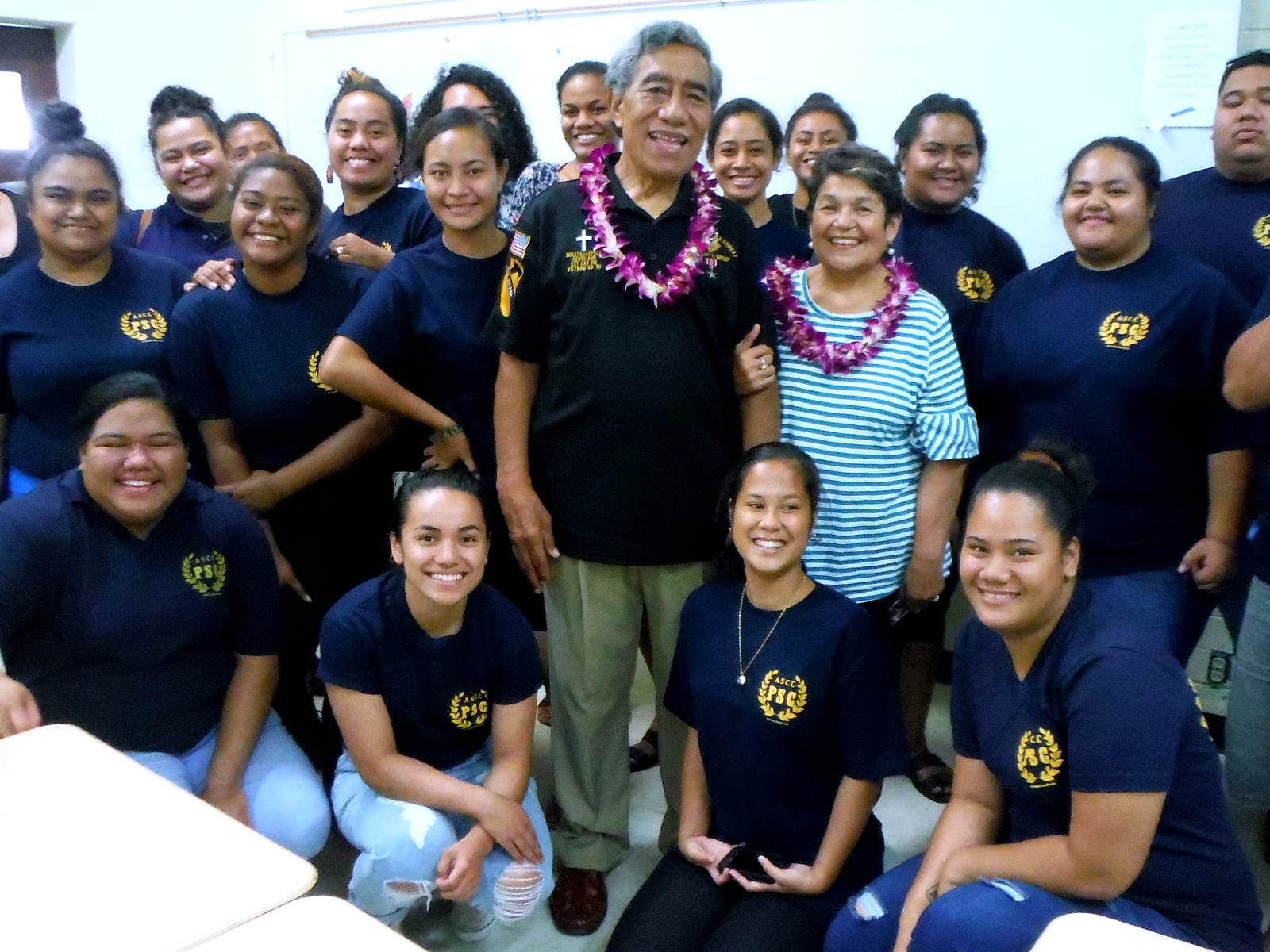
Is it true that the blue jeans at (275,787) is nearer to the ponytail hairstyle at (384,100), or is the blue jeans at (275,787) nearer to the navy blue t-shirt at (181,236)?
the navy blue t-shirt at (181,236)

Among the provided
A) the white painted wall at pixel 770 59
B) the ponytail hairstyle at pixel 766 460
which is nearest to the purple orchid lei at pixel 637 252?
the ponytail hairstyle at pixel 766 460

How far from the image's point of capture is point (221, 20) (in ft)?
16.7

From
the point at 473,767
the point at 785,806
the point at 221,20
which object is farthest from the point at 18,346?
the point at 221,20

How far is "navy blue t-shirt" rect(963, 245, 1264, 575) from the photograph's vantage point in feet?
6.67

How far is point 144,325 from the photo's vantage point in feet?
7.39

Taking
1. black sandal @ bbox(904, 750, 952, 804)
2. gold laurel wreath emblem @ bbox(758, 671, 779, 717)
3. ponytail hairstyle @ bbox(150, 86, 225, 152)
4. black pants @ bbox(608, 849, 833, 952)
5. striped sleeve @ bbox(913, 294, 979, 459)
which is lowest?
black sandal @ bbox(904, 750, 952, 804)

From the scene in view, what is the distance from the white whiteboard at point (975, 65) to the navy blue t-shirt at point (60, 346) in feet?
4.42

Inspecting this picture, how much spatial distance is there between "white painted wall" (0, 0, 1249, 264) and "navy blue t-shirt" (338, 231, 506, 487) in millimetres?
942

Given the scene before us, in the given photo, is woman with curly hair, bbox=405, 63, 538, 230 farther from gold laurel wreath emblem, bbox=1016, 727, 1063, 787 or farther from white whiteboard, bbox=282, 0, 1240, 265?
gold laurel wreath emblem, bbox=1016, 727, 1063, 787

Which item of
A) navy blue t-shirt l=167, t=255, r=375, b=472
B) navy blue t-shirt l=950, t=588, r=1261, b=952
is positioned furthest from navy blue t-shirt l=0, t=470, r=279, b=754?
navy blue t-shirt l=950, t=588, r=1261, b=952

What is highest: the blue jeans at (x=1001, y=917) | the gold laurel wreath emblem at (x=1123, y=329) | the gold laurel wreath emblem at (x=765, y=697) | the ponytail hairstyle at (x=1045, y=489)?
the gold laurel wreath emblem at (x=1123, y=329)

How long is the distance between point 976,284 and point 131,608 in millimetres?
1910

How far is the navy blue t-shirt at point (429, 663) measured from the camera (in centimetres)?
190

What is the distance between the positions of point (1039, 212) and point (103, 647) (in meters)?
2.77
